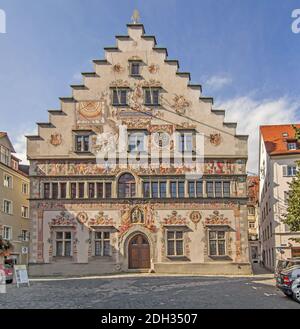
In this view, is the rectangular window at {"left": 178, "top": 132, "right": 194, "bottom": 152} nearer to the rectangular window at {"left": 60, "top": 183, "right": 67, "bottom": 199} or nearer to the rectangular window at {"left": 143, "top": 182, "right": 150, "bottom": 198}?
the rectangular window at {"left": 143, "top": 182, "right": 150, "bottom": 198}

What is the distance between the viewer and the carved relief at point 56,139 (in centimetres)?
4075

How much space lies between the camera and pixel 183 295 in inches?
848

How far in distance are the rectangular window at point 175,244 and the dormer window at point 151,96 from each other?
11063 millimetres

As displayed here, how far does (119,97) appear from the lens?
41.5 m

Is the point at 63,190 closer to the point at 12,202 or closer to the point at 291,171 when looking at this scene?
the point at 12,202

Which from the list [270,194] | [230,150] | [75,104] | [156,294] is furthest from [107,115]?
[156,294]

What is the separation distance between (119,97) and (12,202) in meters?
15.9

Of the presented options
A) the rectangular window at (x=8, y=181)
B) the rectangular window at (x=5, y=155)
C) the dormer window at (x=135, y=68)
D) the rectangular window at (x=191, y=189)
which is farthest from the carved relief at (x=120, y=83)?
the rectangular window at (x=8, y=181)

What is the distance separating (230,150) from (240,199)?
4186mm

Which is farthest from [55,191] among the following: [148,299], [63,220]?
[148,299]

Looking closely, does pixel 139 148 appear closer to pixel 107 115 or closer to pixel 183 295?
pixel 107 115

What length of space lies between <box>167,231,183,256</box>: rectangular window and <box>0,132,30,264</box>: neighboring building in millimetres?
14266

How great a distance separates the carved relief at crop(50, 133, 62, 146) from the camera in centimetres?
4075

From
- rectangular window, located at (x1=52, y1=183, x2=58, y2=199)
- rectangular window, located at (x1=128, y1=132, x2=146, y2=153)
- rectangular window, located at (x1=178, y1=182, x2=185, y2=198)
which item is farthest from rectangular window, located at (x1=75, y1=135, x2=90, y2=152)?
rectangular window, located at (x1=178, y1=182, x2=185, y2=198)
